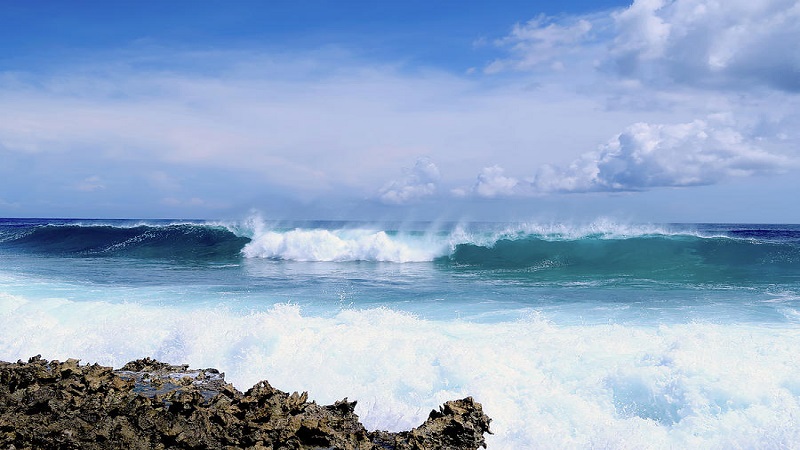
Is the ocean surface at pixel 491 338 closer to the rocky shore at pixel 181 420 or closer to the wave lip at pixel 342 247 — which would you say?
the rocky shore at pixel 181 420

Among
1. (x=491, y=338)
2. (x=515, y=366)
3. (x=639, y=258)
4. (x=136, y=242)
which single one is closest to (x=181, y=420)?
(x=515, y=366)

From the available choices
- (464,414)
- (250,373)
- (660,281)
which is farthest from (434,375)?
(660,281)

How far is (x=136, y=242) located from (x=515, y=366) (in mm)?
30979

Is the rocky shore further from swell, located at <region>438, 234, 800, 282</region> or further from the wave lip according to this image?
the wave lip

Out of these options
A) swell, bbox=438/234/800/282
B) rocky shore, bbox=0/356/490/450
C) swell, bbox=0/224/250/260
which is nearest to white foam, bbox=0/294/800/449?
rocky shore, bbox=0/356/490/450

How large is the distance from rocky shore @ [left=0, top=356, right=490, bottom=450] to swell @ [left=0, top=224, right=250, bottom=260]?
75.0ft

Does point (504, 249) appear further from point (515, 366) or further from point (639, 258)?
point (515, 366)

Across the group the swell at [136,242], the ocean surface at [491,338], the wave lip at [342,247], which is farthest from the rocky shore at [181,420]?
the swell at [136,242]

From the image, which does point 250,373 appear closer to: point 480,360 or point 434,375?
point 434,375

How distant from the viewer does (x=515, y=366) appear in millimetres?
7180

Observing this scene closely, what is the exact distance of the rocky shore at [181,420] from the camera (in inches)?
148

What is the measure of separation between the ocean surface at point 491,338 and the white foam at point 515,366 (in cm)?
2

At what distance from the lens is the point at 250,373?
23.6ft

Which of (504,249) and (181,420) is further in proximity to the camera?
(504,249)
